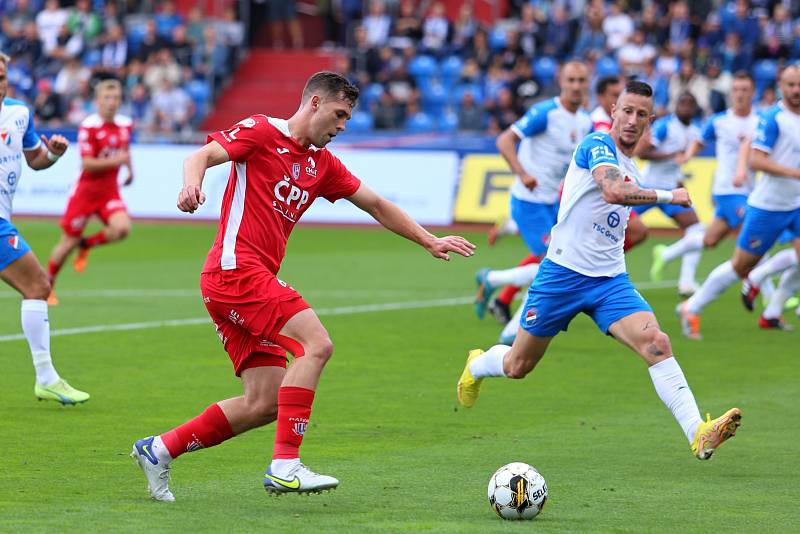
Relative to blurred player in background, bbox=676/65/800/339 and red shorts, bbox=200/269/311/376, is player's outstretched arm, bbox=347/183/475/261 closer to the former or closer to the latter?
red shorts, bbox=200/269/311/376

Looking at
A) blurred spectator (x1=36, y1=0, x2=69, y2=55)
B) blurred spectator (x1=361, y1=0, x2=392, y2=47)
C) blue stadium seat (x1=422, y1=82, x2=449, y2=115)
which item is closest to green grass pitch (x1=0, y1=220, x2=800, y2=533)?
blue stadium seat (x1=422, y1=82, x2=449, y2=115)

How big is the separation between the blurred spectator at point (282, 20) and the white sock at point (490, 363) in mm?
27600

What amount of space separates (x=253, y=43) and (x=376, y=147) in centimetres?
1241

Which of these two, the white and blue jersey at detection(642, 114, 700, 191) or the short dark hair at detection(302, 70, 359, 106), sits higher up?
the short dark hair at detection(302, 70, 359, 106)

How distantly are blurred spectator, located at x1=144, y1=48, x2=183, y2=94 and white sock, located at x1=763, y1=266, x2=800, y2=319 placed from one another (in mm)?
20342

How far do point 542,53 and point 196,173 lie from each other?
976 inches

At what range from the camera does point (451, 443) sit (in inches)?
343

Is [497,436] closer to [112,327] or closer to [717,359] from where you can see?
[717,359]

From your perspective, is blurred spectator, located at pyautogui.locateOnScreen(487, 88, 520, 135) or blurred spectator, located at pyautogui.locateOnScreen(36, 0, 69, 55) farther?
blurred spectator, located at pyautogui.locateOnScreen(36, 0, 69, 55)

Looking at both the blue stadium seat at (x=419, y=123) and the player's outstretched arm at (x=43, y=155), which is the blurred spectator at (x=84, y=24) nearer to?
the blue stadium seat at (x=419, y=123)

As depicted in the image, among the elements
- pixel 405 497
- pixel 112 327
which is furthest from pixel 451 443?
pixel 112 327

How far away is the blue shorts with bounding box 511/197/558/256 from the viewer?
1341 cm

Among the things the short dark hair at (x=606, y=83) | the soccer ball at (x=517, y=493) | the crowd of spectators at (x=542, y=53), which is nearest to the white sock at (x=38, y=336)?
the soccer ball at (x=517, y=493)

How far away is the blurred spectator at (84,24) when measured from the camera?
34891mm
